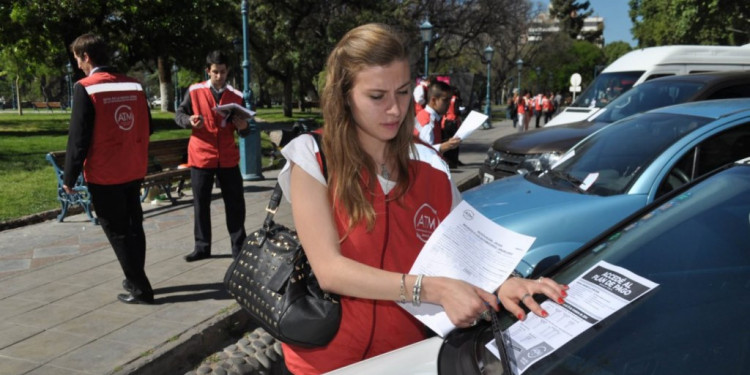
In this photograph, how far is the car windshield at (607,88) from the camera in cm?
1123

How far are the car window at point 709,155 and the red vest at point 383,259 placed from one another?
271 cm

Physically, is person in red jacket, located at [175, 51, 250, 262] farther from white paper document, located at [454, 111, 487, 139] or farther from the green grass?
the green grass

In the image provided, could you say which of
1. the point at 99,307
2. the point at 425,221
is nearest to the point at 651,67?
the point at 99,307

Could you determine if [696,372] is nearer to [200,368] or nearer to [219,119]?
[200,368]

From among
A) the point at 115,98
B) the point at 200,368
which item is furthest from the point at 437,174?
the point at 115,98

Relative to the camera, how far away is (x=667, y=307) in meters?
1.60

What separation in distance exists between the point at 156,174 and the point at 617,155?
6.41m

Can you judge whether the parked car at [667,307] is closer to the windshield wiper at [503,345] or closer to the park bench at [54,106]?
the windshield wiper at [503,345]

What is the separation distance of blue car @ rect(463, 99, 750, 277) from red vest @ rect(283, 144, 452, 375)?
1770mm

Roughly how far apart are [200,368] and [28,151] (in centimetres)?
1383

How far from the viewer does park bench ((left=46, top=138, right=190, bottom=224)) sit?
768cm

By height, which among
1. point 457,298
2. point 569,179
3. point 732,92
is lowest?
point 569,179

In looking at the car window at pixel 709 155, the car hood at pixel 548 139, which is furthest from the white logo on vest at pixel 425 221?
the car hood at pixel 548 139

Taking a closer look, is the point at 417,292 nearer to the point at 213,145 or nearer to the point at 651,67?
the point at 213,145
